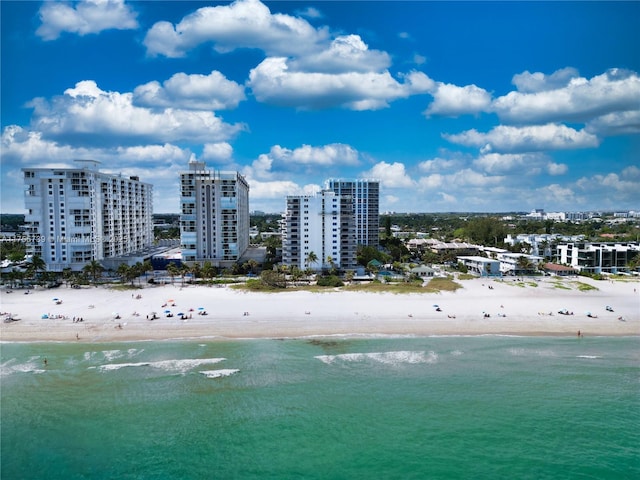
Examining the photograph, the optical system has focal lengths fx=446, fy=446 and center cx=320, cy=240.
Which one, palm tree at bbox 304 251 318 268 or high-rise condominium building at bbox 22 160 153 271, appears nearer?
palm tree at bbox 304 251 318 268

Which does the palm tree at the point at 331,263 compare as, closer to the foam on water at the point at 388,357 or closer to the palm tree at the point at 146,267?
the palm tree at the point at 146,267

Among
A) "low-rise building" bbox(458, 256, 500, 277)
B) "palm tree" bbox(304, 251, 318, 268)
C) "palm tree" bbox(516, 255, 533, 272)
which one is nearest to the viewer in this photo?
"palm tree" bbox(304, 251, 318, 268)

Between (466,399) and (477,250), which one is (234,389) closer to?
(466,399)

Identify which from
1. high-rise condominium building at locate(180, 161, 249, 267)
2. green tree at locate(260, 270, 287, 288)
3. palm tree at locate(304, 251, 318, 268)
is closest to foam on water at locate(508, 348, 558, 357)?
green tree at locate(260, 270, 287, 288)

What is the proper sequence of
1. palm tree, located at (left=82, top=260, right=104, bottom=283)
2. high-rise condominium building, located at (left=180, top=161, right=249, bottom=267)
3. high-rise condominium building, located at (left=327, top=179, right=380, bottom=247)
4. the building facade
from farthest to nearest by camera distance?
high-rise condominium building, located at (left=327, top=179, right=380, bottom=247) < the building facade < high-rise condominium building, located at (left=180, top=161, right=249, bottom=267) < palm tree, located at (left=82, top=260, right=104, bottom=283)

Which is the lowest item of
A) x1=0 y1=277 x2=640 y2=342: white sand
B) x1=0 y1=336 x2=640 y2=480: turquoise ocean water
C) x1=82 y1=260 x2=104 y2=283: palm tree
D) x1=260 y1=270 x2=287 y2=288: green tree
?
x1=0 y1=336 x2=640 y2=480: turquoise ocean water

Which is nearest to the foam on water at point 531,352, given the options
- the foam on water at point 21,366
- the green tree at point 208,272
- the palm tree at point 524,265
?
the palm tree at point 524,265

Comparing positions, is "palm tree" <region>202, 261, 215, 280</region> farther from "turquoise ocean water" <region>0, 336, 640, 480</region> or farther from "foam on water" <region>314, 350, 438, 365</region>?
"foam on water" <region>314, 350, 438, 365</region>
